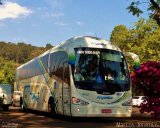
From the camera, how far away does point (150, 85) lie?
15172mm

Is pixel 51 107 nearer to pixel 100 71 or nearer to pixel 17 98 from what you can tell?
pixel 100 71

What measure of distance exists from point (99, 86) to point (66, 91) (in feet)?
5.11

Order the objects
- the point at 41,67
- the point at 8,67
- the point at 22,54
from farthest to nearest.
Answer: the point at 22,54 < the point at 8,67 < the point at 41,67

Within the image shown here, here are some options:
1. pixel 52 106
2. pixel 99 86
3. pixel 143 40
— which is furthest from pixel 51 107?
pixel 143 40

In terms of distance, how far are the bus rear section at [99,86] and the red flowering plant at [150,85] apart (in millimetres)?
2564

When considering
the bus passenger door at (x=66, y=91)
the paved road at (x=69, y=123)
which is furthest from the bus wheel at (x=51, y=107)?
the bus passenger door at (x=66, y=91)

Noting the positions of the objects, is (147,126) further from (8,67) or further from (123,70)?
(8,67)

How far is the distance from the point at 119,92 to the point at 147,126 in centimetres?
246

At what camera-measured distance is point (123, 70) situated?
18.9 metres

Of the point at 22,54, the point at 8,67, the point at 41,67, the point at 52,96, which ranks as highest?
the point at 22,54

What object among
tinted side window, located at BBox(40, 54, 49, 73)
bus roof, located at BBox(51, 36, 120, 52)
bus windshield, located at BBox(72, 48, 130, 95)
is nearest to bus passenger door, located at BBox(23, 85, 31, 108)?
tinted side window, located at BBox(40, 54, 49, 73)

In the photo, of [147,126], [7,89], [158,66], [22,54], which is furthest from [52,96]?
[22,54]

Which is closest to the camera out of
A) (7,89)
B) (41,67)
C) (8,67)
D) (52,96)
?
(52,96)

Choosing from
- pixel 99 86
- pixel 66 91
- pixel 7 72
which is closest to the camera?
pixel 99 86
